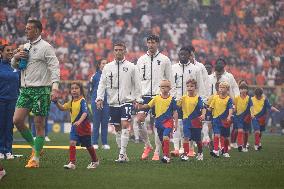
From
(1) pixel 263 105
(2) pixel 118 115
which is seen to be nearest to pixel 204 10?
(1) pixel 263 105

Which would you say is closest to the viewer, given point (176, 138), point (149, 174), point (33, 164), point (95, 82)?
point (149, 174)

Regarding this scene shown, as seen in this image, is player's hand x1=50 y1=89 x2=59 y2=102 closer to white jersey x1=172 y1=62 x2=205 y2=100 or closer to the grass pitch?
the grass pitch

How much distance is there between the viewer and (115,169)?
1451 centimetres

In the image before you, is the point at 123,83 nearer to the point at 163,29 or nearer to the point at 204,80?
the point at 204,80

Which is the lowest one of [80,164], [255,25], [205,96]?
[80,164]

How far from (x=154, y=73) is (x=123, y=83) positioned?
1.19 m

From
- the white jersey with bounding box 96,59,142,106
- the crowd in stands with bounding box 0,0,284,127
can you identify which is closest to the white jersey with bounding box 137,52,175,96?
the white jersey with bounding box 96,59,142,106

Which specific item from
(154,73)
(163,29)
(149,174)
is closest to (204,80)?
(154,73)

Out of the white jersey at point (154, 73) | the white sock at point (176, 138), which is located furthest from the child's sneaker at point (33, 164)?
the white sock at point (176, 138)

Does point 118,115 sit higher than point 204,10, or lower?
lower

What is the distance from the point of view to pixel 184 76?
18969mm

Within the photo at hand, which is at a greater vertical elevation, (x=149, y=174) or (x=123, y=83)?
(x=123, y=83)

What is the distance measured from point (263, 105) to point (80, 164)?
856 centimetres

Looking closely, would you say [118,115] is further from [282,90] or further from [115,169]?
[282,90]
